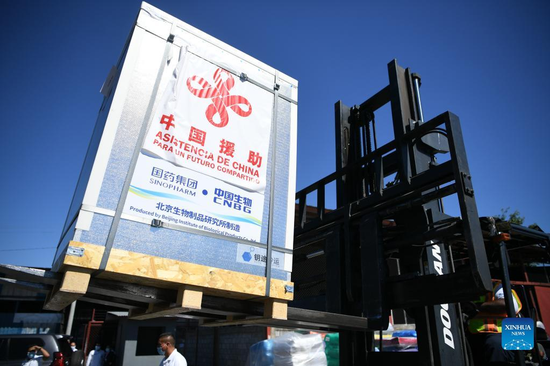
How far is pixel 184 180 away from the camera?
3240mm

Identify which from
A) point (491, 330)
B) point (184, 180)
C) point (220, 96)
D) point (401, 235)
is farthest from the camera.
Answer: point (401, 235)

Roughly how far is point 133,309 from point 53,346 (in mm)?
5498

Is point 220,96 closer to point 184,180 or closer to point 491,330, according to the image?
point 184,180

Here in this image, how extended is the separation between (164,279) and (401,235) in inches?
135

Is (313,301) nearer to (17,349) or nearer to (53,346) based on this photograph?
(53,346)

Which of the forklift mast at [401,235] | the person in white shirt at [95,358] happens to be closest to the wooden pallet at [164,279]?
the forklift mast at [401,235]

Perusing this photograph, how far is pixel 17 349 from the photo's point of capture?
8.32 metres

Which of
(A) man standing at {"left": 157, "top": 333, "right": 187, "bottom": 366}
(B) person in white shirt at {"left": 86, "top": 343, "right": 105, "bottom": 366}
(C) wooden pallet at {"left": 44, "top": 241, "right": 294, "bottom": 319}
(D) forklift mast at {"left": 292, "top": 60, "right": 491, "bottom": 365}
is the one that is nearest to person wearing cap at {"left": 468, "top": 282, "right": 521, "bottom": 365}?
(D) forklift mast at {"left": 292, "top": 60, "right": 491, "bottom": 365}

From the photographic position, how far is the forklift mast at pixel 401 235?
4.13m

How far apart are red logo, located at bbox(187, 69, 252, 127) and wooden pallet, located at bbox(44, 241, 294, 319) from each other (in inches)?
57.3

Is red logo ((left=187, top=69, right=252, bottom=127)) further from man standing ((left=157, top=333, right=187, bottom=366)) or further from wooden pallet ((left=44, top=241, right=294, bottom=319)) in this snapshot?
Result: man standing ((left=157, top=333, right=187, bottom=366))

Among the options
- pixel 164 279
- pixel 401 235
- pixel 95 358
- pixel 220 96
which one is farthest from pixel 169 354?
pixel 95 358

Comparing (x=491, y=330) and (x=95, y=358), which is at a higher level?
(x=491, y=330)

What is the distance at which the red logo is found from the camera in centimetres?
363
